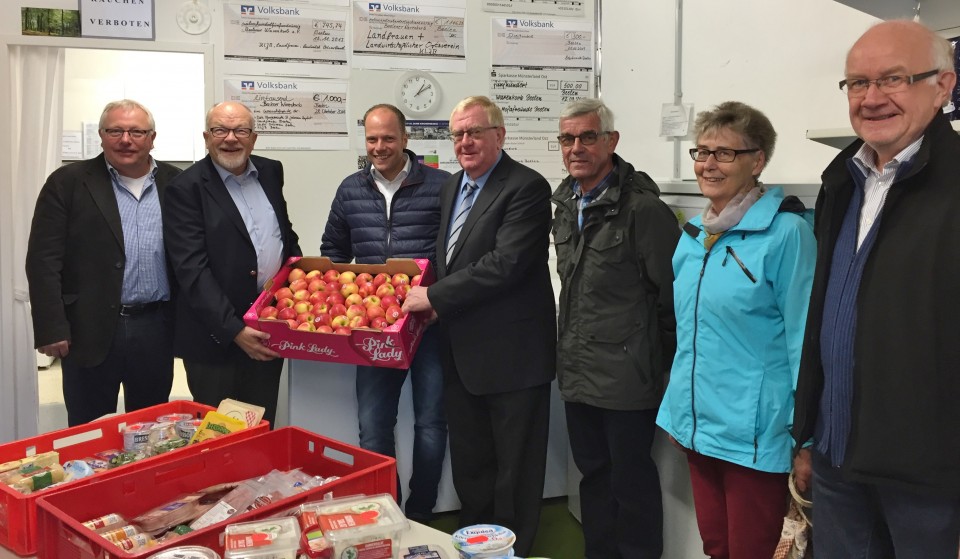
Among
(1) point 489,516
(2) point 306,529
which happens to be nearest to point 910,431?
(2) point 306,529

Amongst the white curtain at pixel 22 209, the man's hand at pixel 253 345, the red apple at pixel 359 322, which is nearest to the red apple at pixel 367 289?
the red apple at pixel 359 322

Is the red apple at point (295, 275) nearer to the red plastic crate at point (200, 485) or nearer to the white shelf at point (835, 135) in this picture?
the red plastic crate at point (200, 485)

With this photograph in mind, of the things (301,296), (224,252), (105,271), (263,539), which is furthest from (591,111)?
(105,271)

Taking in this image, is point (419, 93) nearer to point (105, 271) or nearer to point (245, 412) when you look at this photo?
point (105, 271)

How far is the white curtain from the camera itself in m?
3.24

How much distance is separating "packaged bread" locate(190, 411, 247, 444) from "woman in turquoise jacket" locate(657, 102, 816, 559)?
1102 mm

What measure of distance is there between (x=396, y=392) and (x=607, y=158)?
3.89 feet

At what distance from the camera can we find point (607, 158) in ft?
7.66

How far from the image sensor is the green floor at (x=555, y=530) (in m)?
2.80

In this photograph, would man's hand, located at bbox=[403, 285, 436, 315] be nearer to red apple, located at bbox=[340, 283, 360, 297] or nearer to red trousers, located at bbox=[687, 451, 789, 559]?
red apple, located at bbox=[340, 283, 360, 297]

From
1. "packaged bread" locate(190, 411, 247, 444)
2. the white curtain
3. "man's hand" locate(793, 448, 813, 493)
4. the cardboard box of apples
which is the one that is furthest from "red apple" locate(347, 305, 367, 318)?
the white curtain

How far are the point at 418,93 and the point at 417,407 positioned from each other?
1578mm

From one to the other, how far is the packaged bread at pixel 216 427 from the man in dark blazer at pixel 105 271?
114 centimetres

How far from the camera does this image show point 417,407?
2863 millimetres
